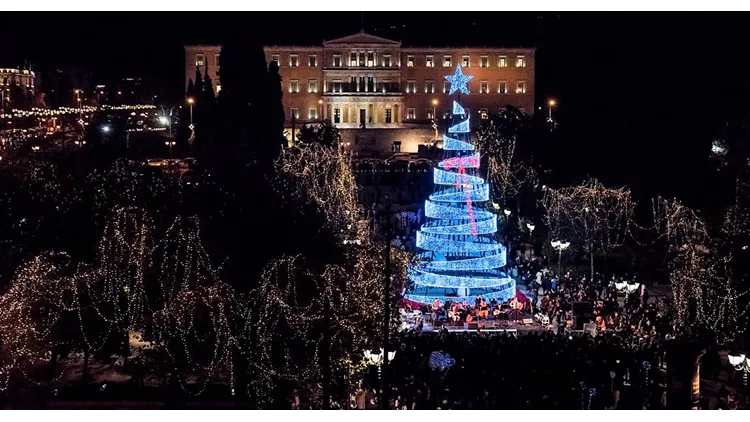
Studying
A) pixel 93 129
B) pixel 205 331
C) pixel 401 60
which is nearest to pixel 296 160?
pixel 93 129

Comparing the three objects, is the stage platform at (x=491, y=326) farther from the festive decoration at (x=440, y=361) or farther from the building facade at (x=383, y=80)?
the building facade at (x=383, y=80)

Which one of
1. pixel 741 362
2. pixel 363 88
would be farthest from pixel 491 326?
pixel 363 88

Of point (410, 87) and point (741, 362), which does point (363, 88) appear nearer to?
point (410, 87)

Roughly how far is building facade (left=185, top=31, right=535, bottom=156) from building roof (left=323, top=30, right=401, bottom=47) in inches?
2.4

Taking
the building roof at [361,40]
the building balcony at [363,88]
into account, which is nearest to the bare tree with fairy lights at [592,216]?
the building balcony at [363,88]

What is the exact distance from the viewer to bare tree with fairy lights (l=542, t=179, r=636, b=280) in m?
26.6

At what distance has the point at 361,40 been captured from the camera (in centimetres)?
5750

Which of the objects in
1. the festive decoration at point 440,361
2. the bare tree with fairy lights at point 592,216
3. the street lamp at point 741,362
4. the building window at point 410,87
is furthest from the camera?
the building window at point 410,87

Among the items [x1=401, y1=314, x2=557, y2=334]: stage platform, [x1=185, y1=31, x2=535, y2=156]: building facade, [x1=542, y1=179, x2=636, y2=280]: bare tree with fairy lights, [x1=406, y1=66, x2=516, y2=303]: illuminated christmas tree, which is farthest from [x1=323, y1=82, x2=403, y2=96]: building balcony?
[x1=401, y1=314, x2=557, y2=334]: stage platform

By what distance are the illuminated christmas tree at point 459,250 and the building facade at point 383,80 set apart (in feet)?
118

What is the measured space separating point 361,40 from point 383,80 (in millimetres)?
2757

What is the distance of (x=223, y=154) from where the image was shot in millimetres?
29219

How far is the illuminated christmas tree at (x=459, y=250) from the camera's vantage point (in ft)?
65.1

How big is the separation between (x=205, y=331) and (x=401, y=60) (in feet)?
151
